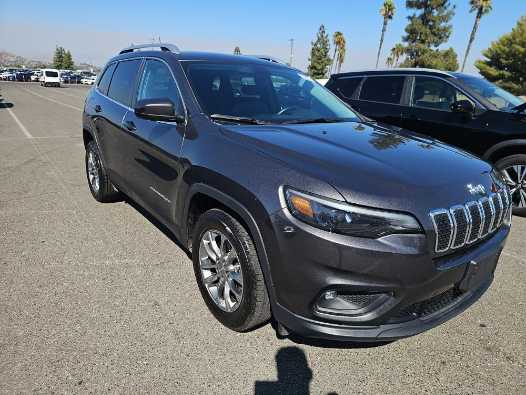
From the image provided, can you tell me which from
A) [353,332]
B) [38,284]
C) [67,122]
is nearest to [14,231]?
[38,284]

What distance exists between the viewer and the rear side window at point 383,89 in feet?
21.0

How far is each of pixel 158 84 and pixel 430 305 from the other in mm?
2685

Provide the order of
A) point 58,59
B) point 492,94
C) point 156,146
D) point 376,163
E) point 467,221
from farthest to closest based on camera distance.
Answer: point 58,59, point 492,94, point 156,146, point 376,163, point 467,221

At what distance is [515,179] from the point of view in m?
5.39

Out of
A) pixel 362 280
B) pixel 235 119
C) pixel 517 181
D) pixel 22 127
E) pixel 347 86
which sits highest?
pixel 235 119

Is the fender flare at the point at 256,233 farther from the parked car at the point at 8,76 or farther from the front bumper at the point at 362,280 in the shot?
the parked car at the point at 8,76

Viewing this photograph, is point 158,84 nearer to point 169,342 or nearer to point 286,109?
point 286,109

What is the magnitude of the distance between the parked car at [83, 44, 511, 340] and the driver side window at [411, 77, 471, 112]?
295 cm

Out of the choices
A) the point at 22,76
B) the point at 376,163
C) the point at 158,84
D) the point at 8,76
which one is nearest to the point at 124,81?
the point at 158,84

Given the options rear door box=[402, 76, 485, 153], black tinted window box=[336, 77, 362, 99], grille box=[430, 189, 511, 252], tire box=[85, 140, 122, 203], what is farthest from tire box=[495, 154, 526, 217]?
tire box=[85, 140, 122, 203]

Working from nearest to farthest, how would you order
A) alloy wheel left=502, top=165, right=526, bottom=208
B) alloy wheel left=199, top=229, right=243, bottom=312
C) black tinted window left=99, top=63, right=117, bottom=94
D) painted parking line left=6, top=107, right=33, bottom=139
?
alloy wheel left=199, top=229, right=243, bottom=312
black tinted window left=99, top=63, right=117, bottom=94
alloy wheel left=502, top=165, right=526, bottom=208
painted parking line left=6, top=107, right=33, bottom=139

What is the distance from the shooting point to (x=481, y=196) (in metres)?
2.38

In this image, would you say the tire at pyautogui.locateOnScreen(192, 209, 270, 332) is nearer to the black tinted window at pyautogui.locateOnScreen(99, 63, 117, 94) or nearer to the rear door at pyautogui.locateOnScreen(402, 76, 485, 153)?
the black tinted window at pyautogui.locateOnScreen(99, 63, 117, 94)

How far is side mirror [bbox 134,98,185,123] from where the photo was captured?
2877 millimetres
